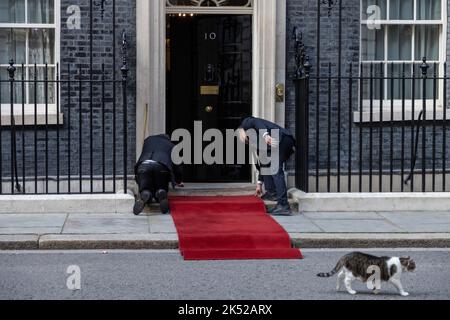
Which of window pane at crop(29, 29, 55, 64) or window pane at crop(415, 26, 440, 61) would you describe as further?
window pane at crop(415, 26, 440, 61)

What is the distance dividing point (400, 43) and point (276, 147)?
113 inches

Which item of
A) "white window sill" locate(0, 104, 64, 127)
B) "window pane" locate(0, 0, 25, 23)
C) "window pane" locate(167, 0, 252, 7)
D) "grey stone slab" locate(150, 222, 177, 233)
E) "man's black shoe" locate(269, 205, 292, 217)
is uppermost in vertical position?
"window pane" locate(167, 0, 252, 7)

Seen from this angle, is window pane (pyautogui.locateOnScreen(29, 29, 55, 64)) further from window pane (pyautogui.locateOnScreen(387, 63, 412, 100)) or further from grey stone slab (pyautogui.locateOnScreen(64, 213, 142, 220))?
window pane (pyautogui.locateOnScreen(387, 63, 412, 100))

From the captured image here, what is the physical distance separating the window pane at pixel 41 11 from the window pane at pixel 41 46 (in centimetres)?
15

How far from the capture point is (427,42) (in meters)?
13.9

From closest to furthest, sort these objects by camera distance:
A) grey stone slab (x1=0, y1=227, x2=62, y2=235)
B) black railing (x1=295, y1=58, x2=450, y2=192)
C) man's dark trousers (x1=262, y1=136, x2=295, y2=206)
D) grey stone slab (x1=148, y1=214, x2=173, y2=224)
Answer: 1. grey stone slab (x1=0, y1=227, x2=62, y2=235)
2. grey stone slab (x1=148, y1=214, x2=173, y2=224)
3. man's dark trousers (x1=262, y1=136, x2=295, y2=206)
4. black railing (x1=295, y1=58, x2=450, y2=192)

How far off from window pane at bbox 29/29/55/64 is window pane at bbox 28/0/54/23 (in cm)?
15

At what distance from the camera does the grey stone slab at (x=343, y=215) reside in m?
12.0

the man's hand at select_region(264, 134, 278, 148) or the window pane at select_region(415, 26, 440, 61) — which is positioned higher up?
the window pane at select_region(415, 26, 440, 61)

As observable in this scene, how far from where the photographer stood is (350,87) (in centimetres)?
1253

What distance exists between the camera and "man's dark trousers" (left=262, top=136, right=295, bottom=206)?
12.1 metres

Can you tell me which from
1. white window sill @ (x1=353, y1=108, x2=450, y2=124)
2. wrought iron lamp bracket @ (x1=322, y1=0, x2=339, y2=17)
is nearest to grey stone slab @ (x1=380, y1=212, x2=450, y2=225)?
white window sill @ (x1=353, y1=108, x2=450, y2=124)

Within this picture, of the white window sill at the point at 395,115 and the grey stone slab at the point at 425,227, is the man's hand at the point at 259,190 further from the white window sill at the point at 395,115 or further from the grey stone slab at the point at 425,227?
the grey stone slab at the point at 425,227

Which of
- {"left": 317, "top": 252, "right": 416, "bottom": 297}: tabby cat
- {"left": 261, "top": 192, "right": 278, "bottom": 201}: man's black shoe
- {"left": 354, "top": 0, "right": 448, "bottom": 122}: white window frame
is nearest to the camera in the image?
{"left": 317, "top": 252, "right": 416, "bottom": 297}: tabby cat
